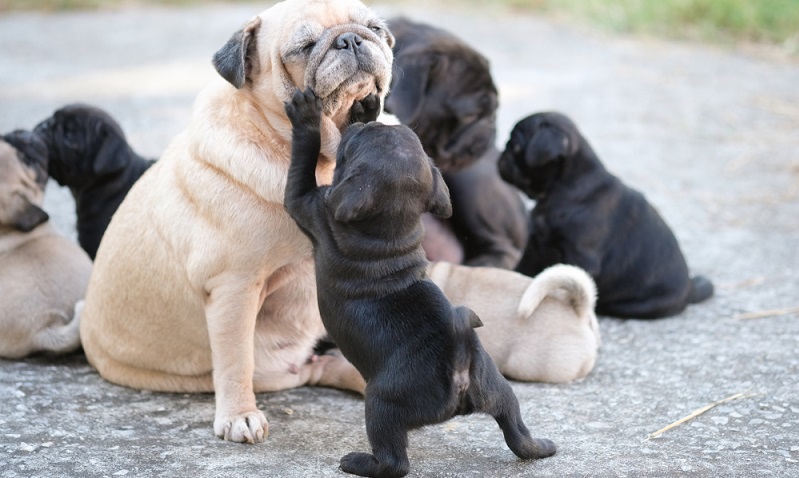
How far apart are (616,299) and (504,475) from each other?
2136mm

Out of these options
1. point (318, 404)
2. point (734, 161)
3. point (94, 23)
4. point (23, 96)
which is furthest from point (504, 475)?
point (94, 23)

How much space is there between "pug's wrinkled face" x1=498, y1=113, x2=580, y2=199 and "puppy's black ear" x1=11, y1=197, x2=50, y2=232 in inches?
97.2

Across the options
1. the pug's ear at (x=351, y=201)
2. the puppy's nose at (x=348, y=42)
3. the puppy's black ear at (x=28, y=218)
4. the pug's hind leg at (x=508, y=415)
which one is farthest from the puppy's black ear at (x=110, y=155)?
the pug's hind leg at (x=508, y=415)

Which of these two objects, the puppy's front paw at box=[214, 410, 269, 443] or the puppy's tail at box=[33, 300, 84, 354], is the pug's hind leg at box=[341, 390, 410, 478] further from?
the puppy's tail at box=[33, 300, 84, 354]

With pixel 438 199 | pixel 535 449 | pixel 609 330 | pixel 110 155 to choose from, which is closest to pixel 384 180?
pixel 438 199

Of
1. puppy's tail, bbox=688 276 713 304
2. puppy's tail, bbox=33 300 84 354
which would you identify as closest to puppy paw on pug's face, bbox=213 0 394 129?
puppy's tail, bbox=33 300 84 354

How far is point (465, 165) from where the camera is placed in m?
5.84

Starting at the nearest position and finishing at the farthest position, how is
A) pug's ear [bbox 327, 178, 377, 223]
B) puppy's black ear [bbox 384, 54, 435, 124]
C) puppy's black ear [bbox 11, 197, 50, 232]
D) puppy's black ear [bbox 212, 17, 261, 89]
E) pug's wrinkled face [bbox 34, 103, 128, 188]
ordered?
1. pug's ear [bbox 327, 178, 377, 223]
2. puppy's black ear [bbox 212, 17, 261, 89]
3. puppy's black ear [bbox 11, 197, 50, 232]
4. pug's wrinkled face [bbox 34, 103, 128, 188]
5. puppy's black ear [bbox 384, 54, 435, 124]

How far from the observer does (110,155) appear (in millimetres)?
5551

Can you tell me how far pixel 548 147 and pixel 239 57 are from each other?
7.29 feet

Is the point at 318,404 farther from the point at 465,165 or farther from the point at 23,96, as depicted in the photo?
the point at 23,96

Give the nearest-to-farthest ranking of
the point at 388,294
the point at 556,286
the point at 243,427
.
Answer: the point at 388,294, the point at 243,427, the point at 556,286

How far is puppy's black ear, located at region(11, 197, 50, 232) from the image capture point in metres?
4.71

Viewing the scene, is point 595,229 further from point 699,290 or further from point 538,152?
point 699,290
